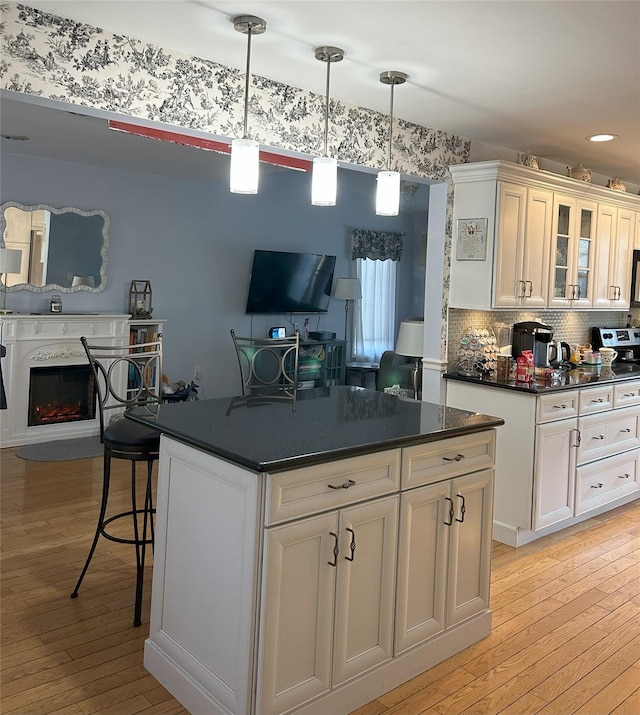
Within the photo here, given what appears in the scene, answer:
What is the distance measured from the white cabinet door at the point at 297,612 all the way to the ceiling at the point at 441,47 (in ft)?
5.97

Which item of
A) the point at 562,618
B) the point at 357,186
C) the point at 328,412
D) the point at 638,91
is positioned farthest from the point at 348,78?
the point at 357,186

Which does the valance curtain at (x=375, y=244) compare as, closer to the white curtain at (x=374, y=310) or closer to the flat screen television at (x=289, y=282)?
the white curtain at (x=374, y=310)

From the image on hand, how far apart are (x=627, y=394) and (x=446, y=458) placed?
2486mm

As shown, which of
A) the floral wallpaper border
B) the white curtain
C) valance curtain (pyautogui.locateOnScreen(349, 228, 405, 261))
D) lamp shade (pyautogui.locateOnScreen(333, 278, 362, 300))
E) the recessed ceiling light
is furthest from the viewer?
the white curtain

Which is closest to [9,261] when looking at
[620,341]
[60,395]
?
[60,395]

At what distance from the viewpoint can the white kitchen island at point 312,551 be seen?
2047mm

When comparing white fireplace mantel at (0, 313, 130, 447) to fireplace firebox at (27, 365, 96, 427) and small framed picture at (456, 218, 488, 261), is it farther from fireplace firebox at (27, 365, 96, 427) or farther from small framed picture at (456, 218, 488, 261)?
small framed picture at (456, 218, 488, 261)

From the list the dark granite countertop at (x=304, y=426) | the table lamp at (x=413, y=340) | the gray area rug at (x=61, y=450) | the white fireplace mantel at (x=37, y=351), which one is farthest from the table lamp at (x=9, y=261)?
the dark granite countertop at (x=304, y=426)

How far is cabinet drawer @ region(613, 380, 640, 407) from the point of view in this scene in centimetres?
439

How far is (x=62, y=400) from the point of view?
6070 millimetres

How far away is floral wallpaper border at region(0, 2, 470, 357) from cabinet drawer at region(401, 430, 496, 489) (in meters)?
1.71

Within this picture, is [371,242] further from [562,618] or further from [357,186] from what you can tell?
[562,618]

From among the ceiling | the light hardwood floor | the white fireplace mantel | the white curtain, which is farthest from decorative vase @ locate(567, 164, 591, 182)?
the white fireplace mantel

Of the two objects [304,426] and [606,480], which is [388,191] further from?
[606,480]
